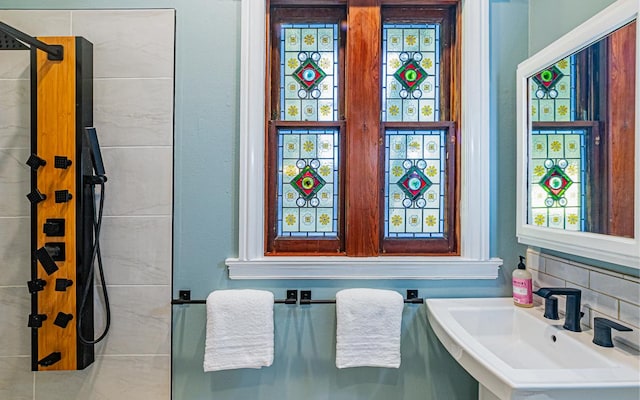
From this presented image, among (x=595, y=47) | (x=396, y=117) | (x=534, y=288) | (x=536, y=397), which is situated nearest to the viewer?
(x=536, y=397)

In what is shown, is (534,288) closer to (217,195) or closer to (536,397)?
(536,397)

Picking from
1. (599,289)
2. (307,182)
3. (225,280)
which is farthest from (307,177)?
(599,289)

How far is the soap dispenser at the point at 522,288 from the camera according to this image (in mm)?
1355

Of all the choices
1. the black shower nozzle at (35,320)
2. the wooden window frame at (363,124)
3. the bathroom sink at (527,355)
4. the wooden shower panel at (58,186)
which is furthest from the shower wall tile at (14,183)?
the bathroom sink at (527,355)

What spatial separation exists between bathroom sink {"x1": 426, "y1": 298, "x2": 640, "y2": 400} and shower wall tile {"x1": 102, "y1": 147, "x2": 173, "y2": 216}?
1.23 metres

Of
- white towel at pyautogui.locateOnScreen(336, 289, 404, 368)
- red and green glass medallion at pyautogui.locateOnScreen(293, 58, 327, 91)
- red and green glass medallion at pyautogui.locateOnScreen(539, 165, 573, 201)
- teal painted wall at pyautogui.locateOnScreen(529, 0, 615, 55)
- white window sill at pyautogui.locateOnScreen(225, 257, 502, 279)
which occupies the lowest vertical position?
white towel at pyautogui.locateOnScreen(336, 289, 404, 368)

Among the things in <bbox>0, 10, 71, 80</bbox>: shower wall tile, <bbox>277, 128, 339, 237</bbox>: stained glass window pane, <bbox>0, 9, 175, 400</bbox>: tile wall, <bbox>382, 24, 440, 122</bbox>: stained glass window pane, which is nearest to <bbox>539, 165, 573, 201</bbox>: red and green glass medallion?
<bbox>382, 24, 440, 122</bbox>: stained glass window pane

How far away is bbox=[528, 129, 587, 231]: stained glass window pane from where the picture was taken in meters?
1.13

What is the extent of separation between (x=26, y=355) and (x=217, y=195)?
1029 mm

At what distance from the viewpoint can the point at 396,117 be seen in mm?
1516

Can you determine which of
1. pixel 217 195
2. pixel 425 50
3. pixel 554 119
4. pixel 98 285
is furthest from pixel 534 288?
pixel 98 285

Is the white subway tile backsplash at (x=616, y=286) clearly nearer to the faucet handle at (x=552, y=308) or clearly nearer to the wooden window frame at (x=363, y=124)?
the faucet handle at (x=552, y=308)

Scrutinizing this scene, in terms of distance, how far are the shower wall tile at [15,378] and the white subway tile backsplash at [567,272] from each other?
7.04 feet

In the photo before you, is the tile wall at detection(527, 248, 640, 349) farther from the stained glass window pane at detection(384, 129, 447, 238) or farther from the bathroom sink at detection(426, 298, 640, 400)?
the stained glass window pane at detection(384, 129, 447, 238)
